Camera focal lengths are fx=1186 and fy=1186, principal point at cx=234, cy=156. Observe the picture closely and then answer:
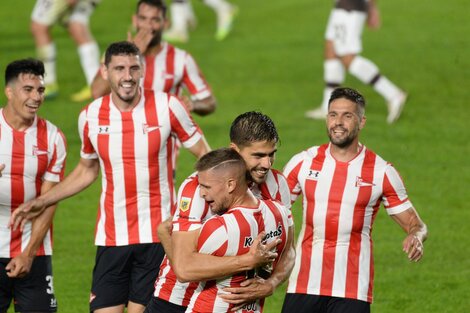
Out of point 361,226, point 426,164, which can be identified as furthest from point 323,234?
point 426,164

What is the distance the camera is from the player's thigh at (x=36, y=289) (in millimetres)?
8141

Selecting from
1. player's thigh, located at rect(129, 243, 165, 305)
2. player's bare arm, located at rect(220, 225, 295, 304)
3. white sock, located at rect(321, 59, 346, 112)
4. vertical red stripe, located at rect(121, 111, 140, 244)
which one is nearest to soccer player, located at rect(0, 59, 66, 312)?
vertical red stripe, located at rect(121, 111, 140, 244)

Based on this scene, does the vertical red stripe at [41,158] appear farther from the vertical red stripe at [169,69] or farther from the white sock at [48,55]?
the white sock at [48,55]

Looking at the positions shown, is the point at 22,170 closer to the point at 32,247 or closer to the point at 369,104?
the point at 32,247

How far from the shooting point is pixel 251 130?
21.8ft

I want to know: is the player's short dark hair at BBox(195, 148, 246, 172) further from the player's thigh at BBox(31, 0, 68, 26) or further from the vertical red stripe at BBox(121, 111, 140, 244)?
the player's thigh at BBox(31, 0, 68, 26)

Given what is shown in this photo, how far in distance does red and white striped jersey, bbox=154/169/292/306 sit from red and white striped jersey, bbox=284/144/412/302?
21.7 inches

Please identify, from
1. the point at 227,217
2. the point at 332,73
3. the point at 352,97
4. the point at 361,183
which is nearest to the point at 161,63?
the point at 352,97

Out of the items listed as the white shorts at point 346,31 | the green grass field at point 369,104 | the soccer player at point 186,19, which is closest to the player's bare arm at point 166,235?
the green grass field at point 369,104

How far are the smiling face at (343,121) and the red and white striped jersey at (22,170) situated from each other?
6.48ft

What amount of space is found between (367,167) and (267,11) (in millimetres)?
16756

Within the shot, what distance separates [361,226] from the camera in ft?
25.0

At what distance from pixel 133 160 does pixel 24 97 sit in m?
0.86

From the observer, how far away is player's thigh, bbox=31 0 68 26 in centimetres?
1688
